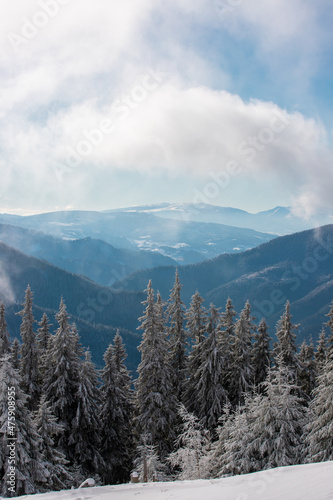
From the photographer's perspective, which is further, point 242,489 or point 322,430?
point 322,430

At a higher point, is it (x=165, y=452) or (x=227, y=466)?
(x=227, y=466)

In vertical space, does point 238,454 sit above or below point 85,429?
above

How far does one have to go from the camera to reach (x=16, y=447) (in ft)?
60.2

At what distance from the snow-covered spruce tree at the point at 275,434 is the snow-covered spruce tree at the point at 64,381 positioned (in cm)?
1659

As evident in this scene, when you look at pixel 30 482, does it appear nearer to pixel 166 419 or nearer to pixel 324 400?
pixel 166 419

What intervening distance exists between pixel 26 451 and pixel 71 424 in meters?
11.5

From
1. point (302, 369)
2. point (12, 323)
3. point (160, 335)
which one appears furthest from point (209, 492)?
point (12, 323)

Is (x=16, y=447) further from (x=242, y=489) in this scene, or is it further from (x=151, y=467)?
(x=242, y=489)

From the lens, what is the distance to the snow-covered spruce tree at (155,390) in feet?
100

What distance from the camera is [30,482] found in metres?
18.5

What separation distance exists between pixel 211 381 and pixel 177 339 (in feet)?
19.6

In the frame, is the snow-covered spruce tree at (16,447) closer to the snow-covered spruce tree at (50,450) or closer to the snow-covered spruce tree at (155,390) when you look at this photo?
the snow-covered spruce tree at (50,450)

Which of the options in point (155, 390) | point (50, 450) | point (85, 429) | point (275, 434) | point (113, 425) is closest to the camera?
point (275, 434)

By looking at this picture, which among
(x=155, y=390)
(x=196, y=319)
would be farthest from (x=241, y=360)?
(x=155, y=390)
